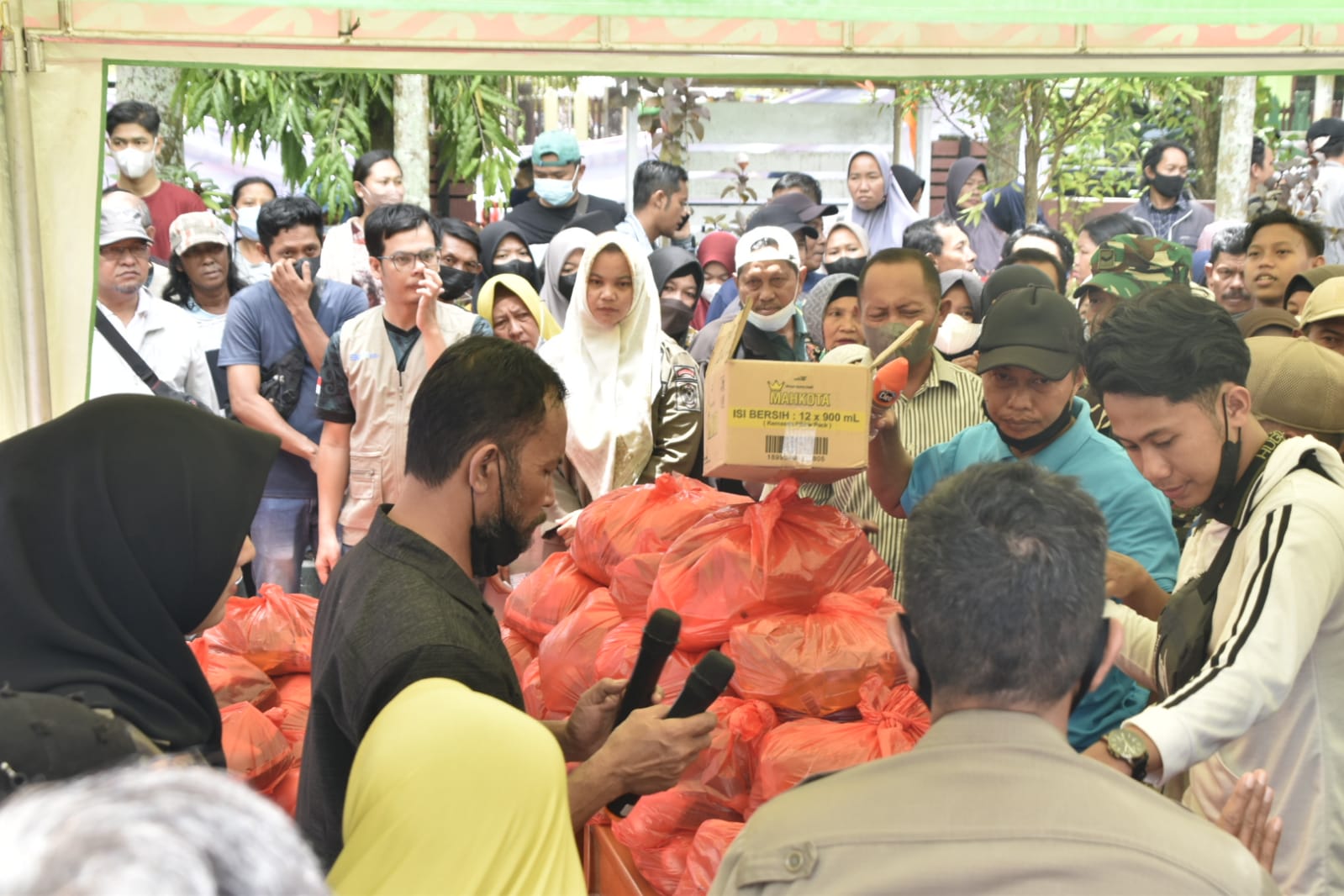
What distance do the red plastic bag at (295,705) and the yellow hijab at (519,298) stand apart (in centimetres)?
189

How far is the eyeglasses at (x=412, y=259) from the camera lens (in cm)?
498

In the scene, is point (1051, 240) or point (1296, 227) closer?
point (1296, 227)

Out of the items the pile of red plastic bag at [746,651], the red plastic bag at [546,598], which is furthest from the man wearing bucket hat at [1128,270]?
the red plastic bag at [546,598]

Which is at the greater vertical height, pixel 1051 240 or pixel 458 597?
pixel 1051 240

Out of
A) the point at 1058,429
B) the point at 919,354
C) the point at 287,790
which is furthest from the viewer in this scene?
the point at 919,354

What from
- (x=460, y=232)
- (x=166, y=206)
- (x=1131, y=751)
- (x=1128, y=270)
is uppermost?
(x=166, y=206)

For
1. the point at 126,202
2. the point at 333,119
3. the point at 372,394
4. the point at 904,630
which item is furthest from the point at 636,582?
the point at 333,119

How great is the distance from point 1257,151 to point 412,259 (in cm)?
685

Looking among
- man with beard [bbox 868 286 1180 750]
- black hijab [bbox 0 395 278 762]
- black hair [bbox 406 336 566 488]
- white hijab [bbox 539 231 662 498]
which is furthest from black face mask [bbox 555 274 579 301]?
black hijab [bbox 0 395 278 762]

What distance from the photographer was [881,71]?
12.0 ft

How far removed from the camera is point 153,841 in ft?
3.02

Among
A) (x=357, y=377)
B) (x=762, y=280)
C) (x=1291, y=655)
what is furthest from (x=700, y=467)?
(x=1291, y=655)

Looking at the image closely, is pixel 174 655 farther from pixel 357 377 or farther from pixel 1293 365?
pixel 357 377

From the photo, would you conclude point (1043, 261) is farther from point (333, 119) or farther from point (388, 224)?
point (333, 119)
